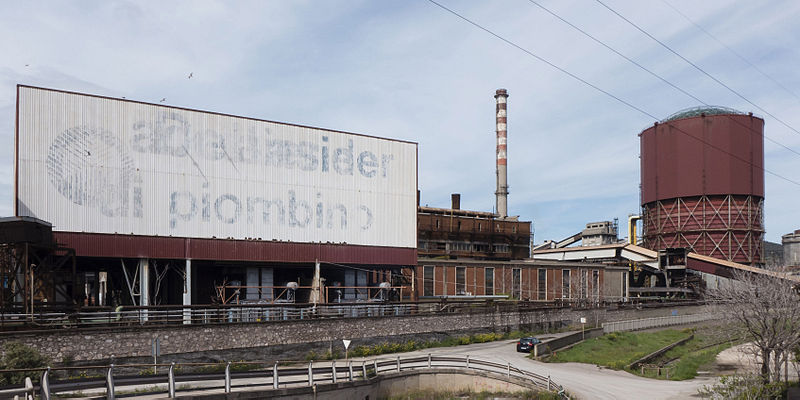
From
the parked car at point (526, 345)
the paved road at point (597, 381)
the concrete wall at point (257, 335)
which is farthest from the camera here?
the parked car at point (526, 345)

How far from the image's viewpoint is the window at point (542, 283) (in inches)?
2717

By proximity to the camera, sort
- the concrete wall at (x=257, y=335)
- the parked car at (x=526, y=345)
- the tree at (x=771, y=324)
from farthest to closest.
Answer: the parked car at (x=526, y=345) < the tree at (x=771, y=324) < the concrete wall at (x=257, y=335)

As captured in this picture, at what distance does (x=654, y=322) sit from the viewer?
66.0 meters

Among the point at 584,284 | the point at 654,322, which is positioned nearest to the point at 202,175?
the point at 584,284

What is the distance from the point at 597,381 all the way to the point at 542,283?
112ft

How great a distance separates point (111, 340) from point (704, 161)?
7890 cm

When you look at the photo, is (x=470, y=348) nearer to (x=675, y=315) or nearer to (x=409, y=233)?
(x=409, y=233)

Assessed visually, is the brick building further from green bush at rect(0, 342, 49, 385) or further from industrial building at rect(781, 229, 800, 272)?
industrial building at rect(781, 229, 800, 272)

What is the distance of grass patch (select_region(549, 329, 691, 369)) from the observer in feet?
142

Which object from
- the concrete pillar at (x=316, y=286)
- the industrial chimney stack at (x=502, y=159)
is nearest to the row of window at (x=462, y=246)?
the industrial chimney stack at (x=502, y=159)

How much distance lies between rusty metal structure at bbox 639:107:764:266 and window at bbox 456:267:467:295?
130 ft

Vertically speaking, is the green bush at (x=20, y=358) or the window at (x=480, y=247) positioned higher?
the window at (x=480, y=247)

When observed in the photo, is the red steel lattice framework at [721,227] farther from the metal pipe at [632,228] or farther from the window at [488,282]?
the window at [488,282]

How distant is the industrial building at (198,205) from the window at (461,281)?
25.4 feet
